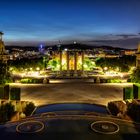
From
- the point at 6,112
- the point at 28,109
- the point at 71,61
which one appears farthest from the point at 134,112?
the point at 71,61

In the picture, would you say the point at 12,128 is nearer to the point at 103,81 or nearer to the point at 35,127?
the point at 35,127

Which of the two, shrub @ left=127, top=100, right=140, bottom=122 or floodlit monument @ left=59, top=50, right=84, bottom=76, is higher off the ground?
floodlit monument @ left=59, top=50, right=84, bottom=76

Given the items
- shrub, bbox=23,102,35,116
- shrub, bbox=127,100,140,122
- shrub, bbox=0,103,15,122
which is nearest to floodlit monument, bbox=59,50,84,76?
shrub, bbox=23,102,35,116

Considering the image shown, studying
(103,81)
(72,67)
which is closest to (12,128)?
(103,81)

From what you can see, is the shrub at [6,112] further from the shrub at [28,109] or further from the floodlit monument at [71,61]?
the floodlit monument at [71,61]

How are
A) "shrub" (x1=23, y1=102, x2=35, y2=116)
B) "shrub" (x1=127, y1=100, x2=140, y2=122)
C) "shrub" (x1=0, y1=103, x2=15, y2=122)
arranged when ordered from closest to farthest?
"shrub" (x1=127, y1=100, x2=140, y2=122) → "shrub" (x1=0, y1=103, x2=15, y2=122) → "shrub" (x1=23, y1=102, x2=35, y2=116)

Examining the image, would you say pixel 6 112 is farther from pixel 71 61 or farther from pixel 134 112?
pixel 71 61

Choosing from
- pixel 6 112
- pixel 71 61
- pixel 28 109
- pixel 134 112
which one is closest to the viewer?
pixel 134 112

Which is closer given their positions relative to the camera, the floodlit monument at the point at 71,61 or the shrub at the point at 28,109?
the shrub at the point at 28,109

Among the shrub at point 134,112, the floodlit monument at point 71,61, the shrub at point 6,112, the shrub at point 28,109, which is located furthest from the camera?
the floodlit monument at point 71,61

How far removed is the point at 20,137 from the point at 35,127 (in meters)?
0.62

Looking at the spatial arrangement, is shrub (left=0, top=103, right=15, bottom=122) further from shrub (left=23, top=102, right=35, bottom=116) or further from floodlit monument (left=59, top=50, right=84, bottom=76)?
floodlit monument (left=59, top=50, right=84, bottom=76)

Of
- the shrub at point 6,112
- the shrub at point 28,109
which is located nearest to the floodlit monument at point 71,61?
the shrub at point 28,109

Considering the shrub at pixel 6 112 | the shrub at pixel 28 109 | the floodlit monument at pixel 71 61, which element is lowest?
the shrub at pixel 28 109
